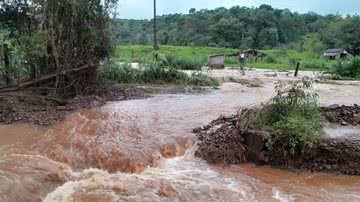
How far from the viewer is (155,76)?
17.4 m

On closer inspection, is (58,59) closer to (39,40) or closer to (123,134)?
(39,40)

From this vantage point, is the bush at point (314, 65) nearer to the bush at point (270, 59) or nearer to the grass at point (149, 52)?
the bush at point (270, 59)

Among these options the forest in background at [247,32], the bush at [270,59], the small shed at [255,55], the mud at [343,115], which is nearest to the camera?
the mud at [343,115]

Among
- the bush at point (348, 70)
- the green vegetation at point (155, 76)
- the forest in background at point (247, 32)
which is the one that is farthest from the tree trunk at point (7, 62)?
the forest in background at point (247, 32)

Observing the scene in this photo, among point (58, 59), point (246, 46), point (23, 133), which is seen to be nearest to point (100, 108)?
point (58, 59)

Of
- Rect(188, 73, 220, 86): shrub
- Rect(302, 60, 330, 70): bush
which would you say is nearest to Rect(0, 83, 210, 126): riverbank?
Rect(188, 73, 220, 86): shrub

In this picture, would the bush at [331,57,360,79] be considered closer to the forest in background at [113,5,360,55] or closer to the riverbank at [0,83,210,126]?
the riverbank at [0,83,210,126]

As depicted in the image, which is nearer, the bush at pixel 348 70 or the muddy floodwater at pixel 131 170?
the muddy floodwater at pixel 131 170

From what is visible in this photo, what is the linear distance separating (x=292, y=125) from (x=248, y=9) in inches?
2635

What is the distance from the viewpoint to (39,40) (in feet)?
37.0

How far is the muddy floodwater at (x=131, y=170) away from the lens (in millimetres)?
6109

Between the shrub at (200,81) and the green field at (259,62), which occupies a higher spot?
the green field at (259,62)

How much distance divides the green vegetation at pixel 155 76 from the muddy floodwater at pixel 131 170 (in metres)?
6.20

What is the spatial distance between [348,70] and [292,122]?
63.8 ft
